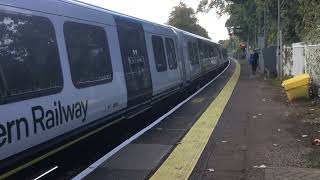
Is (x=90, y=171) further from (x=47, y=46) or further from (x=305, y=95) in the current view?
(x=305, y=95)

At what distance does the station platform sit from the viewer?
739 centimetres

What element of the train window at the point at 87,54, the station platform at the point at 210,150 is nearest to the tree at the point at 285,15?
the station platform at the point at 210,150

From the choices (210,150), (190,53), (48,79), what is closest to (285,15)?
(190,53)

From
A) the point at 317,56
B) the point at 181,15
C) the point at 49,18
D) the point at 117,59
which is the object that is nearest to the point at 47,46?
the point at 49,18

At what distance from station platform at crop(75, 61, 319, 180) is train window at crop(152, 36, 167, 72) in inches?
55.6

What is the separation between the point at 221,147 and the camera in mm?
9289

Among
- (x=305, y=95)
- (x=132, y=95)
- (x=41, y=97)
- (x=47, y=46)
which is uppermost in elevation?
(x=47, y=46)

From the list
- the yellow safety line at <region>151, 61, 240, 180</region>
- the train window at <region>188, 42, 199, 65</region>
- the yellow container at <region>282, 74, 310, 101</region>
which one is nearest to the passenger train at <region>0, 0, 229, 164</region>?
the yellow safety line at <region>151, 61, 240, 180</region>

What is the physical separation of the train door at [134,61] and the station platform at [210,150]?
79cm

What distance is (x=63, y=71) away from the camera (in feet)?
25.1

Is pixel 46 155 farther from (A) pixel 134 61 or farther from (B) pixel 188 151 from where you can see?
(A) pixel 134 61

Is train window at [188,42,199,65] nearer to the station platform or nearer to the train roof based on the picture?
the station platform

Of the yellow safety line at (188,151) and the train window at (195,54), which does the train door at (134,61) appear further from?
the train window at (195,54)

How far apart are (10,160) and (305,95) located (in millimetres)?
12265
